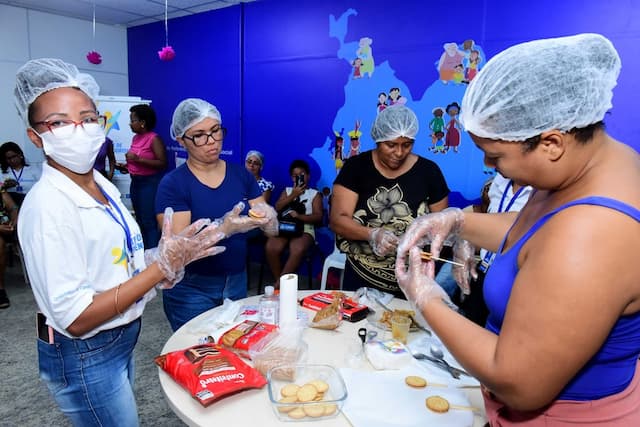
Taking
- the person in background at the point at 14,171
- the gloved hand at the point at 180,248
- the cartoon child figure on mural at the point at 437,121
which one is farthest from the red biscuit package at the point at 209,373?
the person in background at the point at 14,171

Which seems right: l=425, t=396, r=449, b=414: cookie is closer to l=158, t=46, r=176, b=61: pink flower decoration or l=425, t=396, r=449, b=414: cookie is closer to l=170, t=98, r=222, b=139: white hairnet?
l=170, t=98, r=222, b=139: white hairnet

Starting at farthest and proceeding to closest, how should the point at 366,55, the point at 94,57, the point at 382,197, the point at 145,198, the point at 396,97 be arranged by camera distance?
the point at 94,57, the point at 145,198, the point at 366,55, the point at 396,97, the point at 382,197

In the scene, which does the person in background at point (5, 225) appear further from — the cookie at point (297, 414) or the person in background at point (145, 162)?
the cookie at point (297, 414)

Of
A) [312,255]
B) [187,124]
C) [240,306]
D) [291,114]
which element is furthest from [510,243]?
[291,114]

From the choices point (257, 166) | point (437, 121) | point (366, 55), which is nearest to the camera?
point (437, 121)

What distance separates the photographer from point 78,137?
1269 millimetres

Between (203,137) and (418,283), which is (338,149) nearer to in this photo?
(203,137)

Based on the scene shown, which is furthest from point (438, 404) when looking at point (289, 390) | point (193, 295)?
point (193, 295)

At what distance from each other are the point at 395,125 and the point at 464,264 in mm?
994

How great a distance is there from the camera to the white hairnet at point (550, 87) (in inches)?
31.9

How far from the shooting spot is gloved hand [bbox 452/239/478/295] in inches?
61.2

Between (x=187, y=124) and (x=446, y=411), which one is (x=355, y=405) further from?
(x=187, y=124)

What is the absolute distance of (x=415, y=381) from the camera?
1257 millimetres

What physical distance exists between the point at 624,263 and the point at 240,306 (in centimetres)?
143
